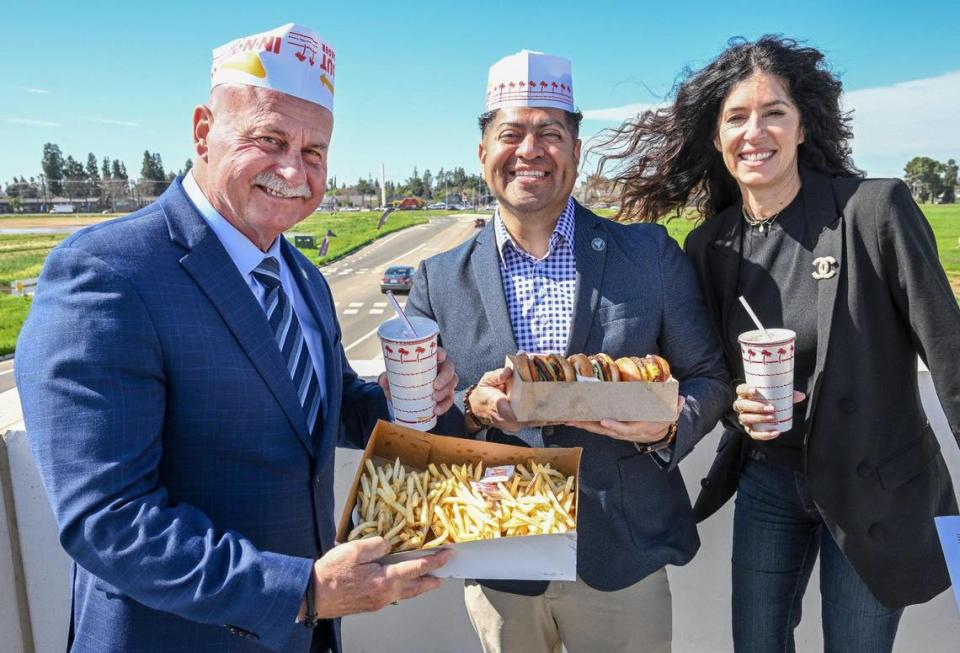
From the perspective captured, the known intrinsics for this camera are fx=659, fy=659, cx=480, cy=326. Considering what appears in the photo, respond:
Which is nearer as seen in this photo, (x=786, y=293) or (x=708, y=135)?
(x=786, y=293)

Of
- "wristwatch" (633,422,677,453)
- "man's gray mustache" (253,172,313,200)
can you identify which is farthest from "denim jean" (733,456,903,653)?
"man's gray mustache" (253,172,313,200)

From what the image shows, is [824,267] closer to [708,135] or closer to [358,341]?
[708,135]

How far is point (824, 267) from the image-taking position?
2.29 meters

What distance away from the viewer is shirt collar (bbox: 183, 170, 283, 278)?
68.4 inches

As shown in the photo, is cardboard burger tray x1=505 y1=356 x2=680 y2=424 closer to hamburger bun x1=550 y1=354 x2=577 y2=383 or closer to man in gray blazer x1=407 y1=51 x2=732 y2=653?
hamburger bun x1=550 y1=354 x2=577 y2=383

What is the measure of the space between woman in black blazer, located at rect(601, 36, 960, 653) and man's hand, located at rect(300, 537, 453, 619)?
4.27ft

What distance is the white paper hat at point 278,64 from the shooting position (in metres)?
1.72

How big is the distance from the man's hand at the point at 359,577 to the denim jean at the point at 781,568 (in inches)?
61.7

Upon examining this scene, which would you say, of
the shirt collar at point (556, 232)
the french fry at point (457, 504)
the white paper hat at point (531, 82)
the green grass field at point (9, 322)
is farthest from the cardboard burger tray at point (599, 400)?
the green grass field at point (9, 322)

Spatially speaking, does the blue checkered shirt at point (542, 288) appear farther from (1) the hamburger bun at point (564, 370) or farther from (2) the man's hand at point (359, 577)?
(2) the man's hand at point (359, 577)

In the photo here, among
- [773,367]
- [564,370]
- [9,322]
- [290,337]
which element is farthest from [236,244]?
[9,322]

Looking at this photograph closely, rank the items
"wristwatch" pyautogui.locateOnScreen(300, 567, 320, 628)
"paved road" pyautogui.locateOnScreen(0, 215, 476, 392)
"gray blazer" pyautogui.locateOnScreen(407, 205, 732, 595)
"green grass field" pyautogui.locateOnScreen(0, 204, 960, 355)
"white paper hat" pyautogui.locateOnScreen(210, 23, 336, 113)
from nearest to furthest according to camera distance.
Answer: "wristwatch" pyautogui.locateOnScreen(300, 567, 320, 628) → "white paper hat" pyautogui.locateOnScreen(210, 23, 336, 113) → "gray blazer" pyautogui.locateOnScreen(407, 205, 732, 595) → "green grass field" pyautogui.locateOnScreen(0, 204, 960, 355) → "paved road" pyautogui.locateOnScreen(0, 215, 476, 392)

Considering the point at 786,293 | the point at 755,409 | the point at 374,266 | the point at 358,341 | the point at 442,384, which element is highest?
the point at 786,293

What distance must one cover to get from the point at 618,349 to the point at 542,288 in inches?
14.3
